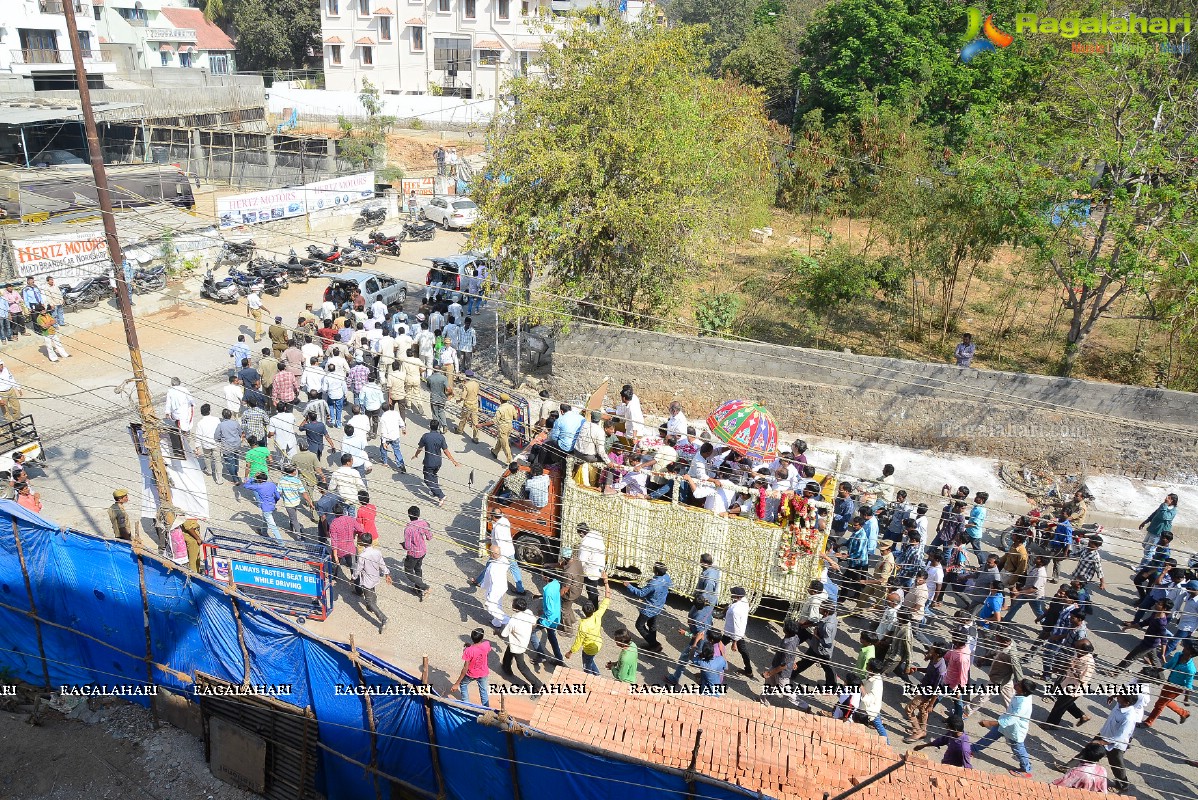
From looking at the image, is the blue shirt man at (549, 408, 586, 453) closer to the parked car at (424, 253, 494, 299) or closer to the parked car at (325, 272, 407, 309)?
the parked car at (325, 272, 407, 309)

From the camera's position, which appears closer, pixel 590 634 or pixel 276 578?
pixel 590 634

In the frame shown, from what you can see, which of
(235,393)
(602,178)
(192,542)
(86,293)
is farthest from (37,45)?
(192,542)

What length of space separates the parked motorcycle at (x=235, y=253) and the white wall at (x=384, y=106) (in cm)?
2293

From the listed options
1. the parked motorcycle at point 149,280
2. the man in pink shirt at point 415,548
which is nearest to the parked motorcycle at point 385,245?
the parked motorcycle at point 149,280

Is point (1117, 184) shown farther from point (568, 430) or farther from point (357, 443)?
point (357, 443)

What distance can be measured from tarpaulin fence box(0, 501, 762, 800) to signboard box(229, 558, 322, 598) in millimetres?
1155

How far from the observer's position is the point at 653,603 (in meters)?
9.49

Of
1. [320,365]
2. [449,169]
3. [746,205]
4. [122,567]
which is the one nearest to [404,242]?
[449,169]

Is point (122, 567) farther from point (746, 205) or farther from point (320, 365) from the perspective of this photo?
point (746, 205)

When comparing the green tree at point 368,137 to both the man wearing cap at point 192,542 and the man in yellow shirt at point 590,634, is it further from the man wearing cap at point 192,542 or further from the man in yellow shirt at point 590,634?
the man in yellow shirt at point 590,634

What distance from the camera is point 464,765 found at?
6.94 metres

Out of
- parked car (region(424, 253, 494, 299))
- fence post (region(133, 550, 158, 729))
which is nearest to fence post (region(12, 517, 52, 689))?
fence post (region(133, 550, 158, 729))

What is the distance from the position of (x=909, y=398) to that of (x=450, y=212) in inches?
739

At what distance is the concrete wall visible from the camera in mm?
14492
